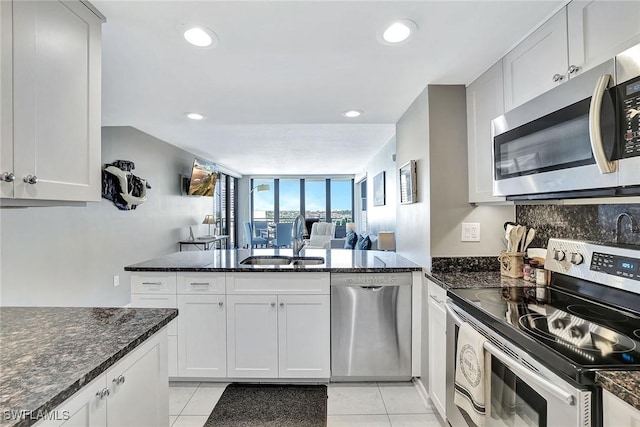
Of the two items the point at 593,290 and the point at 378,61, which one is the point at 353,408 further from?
the point at 378,61

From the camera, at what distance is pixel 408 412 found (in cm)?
213

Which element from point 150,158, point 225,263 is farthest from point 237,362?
point 150,158

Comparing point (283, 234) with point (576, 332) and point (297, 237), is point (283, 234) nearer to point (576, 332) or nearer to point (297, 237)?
point (297, 237)

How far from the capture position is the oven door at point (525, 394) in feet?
2.96

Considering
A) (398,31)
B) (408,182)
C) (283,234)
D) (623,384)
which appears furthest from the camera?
(283,234)

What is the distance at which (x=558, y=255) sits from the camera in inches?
64.5

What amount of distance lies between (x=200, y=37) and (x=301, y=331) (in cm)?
197

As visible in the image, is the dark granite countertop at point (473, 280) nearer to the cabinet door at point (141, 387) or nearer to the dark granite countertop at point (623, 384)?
the dark granite countertop at point (623, 384)

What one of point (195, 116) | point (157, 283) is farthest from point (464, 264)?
point (195, 116)

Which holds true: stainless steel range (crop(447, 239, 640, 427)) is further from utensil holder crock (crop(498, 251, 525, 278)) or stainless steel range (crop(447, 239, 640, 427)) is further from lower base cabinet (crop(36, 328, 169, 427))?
lower base cabinet (crop(36, 328, 169, 427))

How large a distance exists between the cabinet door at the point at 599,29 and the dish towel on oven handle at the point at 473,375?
117 centimetres

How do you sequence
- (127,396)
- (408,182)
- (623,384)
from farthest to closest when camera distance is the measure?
(408,182) < (127,396) < (623,384)

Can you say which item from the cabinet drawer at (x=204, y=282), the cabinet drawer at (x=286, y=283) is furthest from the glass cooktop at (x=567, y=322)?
the cabinet drawer at (x=204, y=282)

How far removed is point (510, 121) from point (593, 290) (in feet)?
2.85
